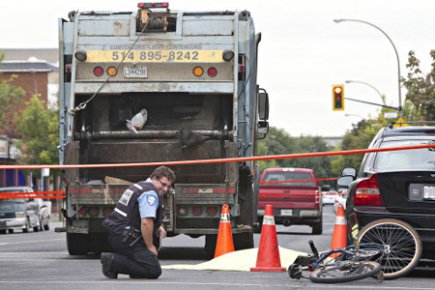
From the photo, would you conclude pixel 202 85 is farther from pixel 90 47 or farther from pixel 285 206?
pixel 285 206

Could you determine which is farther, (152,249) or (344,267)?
(152,249)

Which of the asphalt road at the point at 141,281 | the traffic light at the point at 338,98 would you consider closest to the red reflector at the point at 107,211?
the asphalt road at the point at 141,281

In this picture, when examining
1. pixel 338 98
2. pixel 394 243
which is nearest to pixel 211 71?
pixel 394 243

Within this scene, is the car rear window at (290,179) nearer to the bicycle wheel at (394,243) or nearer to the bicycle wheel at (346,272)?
the bicycle wheel at (394,243)

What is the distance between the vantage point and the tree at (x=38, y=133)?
59.8 meters

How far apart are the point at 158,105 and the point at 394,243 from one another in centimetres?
617

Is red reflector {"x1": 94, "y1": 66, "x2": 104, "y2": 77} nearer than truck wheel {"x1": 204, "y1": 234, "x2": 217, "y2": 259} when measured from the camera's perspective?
Yes

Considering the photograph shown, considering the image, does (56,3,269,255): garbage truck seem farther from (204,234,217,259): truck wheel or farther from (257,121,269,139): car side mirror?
(257,121,269,139): car side mirror

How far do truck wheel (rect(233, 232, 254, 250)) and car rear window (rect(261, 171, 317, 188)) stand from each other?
13.0 metres

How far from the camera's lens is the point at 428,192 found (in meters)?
13.2

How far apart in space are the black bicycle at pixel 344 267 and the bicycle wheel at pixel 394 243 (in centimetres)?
14

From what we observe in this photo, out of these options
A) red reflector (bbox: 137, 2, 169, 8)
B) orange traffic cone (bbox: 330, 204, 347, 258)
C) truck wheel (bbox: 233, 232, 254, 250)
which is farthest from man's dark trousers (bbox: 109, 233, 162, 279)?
red reflector (bbox: 137, 2, 169, 8)

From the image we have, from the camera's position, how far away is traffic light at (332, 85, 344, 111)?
144ft

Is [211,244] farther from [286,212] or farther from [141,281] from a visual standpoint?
[286,212]
